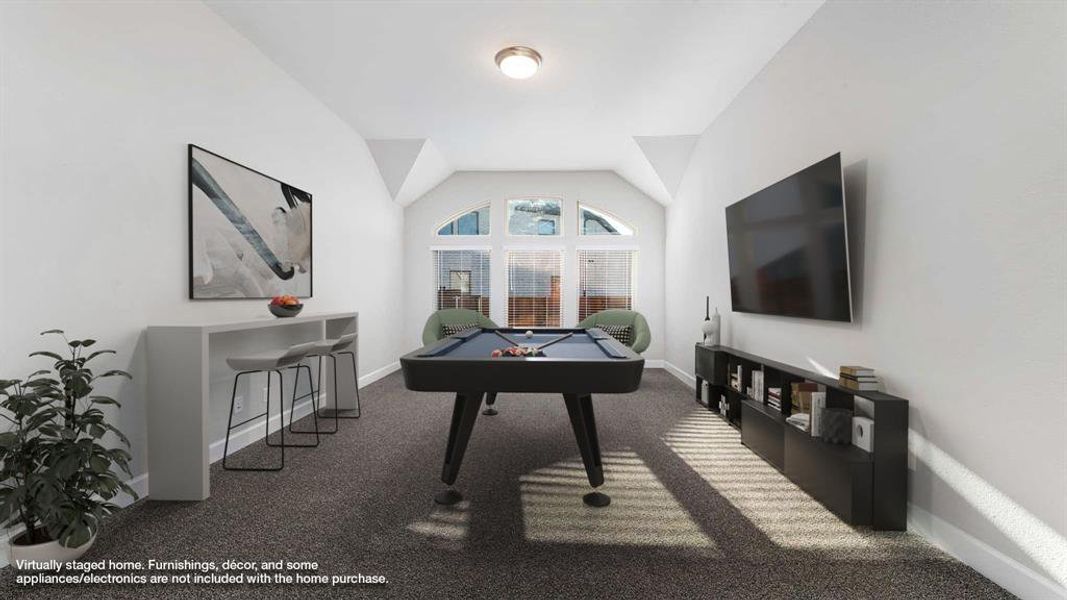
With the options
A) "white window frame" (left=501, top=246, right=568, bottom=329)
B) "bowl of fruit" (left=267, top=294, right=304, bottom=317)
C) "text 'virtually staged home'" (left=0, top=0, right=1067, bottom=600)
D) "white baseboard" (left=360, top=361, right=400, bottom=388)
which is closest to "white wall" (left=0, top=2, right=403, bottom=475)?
"text 'virtually staged home'" (left=0, top=0, right=1067, bottom=600)

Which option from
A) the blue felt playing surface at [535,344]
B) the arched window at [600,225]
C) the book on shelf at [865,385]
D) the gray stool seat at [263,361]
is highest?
the arched window at [600,225]

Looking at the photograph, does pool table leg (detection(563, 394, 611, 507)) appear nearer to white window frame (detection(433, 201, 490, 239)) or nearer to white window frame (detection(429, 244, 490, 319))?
white window frame (detection(429, 244, 490, 319))

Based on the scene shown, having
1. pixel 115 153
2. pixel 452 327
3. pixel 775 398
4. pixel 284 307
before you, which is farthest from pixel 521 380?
pixel 452 327

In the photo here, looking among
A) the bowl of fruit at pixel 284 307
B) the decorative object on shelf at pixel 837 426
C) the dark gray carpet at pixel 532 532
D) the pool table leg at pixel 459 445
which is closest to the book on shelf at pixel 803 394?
the decorative object on shelf at pixel 837 426

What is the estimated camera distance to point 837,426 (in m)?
2.28

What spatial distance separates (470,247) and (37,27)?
5078 millimetres

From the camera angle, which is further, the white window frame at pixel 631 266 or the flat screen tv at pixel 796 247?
the white window frame at pixel 631 266

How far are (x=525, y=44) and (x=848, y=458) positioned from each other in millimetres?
3217

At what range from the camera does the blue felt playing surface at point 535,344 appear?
2697 mm

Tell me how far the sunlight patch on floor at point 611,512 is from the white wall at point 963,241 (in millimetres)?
1057

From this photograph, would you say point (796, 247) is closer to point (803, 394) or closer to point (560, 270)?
point (803, 394)

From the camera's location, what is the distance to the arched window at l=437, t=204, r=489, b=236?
688 centimetres

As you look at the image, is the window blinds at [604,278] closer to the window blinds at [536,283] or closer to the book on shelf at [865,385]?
the window blinds at [536,283]

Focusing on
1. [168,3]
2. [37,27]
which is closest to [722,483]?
[37,27]
